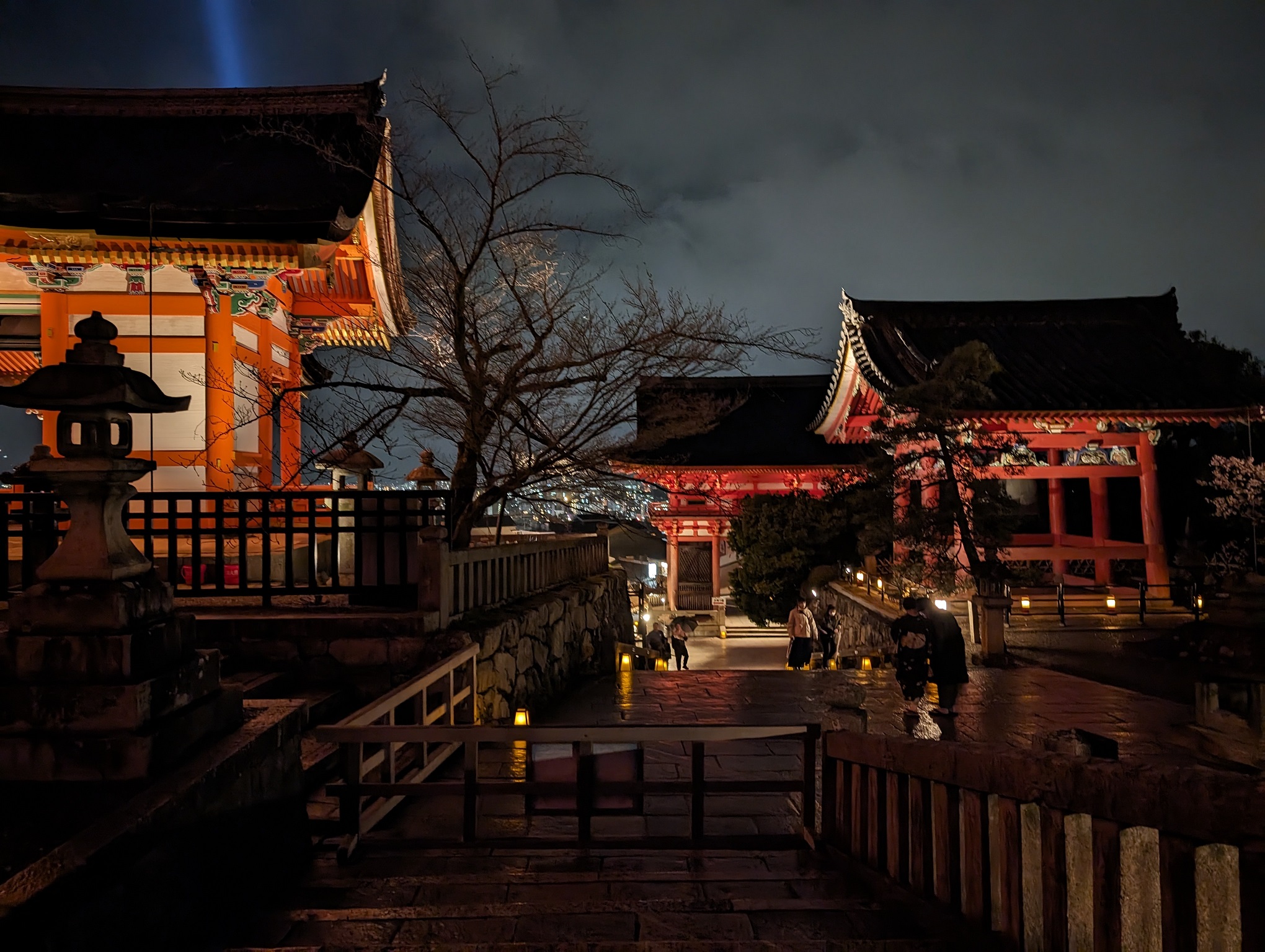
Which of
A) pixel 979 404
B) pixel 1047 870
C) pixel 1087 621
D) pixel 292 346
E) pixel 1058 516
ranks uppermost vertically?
pixel 292 346

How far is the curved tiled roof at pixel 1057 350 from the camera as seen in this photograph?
14008 millimetres

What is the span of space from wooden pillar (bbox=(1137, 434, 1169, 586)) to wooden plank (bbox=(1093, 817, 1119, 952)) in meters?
15.1

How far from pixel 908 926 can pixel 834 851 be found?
102 centimetres

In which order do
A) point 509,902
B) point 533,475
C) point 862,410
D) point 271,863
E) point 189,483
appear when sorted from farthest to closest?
1. point 862,410
2. point 189,483
3. point 533,475
4. point 271,863
5. point 509,902

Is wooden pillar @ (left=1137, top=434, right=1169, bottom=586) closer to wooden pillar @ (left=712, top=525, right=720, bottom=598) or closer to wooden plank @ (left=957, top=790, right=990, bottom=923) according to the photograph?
wooden pillar @ (left=712, top=525, right=720, bottom=598)

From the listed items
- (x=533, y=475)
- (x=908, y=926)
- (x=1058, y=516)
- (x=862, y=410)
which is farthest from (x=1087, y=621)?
(x=908, y=926)

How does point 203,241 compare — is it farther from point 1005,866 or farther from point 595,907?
point 1005,866

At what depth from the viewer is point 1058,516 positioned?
16.4 metres

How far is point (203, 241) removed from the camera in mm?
9336

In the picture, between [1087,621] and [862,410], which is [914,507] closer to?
[1087,621]

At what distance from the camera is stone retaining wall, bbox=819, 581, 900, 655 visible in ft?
50.7

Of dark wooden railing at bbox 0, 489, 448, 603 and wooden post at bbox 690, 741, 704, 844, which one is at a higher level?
dark wooden railing at bbox 0, 489, 448, 603

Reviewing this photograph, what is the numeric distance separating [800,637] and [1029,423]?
6604 millimetres

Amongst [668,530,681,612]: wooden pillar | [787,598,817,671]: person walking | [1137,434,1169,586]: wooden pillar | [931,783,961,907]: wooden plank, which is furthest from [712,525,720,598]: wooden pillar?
[931,783,961,907]: wooden plank
